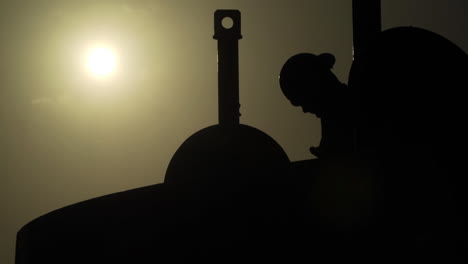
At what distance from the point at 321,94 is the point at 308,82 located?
0.21 m

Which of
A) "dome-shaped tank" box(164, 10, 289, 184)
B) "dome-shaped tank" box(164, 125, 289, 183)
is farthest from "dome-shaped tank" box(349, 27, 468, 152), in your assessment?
"dome-shaped tank" box(164, 125, 289, 183)

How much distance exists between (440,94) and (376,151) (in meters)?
1.32

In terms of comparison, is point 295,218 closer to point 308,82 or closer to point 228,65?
point 308,82

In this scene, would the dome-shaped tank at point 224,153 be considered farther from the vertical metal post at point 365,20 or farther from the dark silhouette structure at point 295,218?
the dark silhouette structure at point 295,218

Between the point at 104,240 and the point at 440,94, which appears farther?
the point at 440,94

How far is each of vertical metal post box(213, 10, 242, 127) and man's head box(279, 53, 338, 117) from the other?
6.87 ft

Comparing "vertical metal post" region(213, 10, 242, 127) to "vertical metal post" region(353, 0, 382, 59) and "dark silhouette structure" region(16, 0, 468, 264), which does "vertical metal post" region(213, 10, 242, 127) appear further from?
"dark silhouette structure" region(16, 0, 468, 264)

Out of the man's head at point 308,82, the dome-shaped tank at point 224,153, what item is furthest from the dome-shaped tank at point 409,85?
the dome-shaped tank at point 224,153

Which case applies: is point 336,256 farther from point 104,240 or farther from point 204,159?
point 204,159

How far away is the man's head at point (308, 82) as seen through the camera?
570cm

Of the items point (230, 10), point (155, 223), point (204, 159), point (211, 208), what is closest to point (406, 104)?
point (211, 208)

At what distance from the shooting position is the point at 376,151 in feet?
9.74

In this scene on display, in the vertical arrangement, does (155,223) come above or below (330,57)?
below

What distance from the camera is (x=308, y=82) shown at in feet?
18.7
